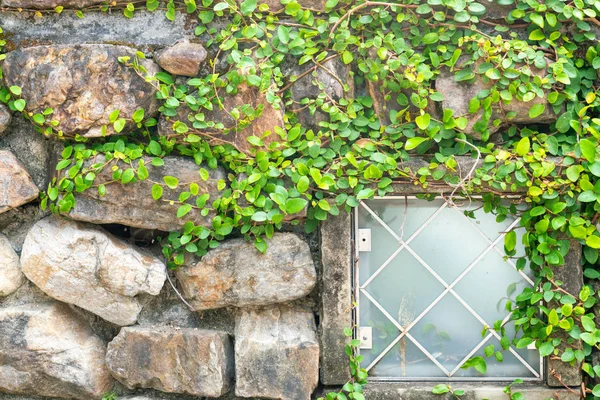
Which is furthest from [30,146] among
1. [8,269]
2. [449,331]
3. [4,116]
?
[449,331]

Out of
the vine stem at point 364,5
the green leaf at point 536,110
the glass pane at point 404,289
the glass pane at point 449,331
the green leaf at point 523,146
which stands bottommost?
the glass pane at point 449,331

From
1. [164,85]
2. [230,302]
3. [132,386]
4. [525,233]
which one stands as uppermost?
[164,85]

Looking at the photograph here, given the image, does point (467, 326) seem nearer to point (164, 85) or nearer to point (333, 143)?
point (333, 143)

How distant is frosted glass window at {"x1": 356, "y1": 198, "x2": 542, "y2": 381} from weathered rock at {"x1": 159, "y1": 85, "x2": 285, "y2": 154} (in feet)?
1.75

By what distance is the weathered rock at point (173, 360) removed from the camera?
2.48m

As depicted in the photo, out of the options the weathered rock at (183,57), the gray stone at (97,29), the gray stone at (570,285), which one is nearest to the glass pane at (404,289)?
the gray stone at (570,285)

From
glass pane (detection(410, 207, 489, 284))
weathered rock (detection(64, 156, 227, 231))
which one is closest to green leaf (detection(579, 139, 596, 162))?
glass pane (detection(410, 207, 489, 284))

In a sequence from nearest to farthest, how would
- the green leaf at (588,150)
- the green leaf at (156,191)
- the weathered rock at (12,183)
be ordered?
the green leaf at (588,150) < the green leaf at (156,191) < the weathered rock at (12,183)

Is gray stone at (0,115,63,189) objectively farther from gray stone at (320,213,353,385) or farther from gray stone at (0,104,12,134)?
gray stone at (320,213,353,385)

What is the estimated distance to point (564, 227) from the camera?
239 centimetres

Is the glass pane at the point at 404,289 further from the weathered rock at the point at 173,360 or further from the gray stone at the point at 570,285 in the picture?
the weathered rock at the point at 173,360

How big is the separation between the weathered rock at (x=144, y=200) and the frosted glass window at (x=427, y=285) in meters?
0.67

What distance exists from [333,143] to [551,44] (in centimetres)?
91

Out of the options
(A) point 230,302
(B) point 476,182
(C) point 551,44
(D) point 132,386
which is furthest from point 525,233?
(D) point 132,386
